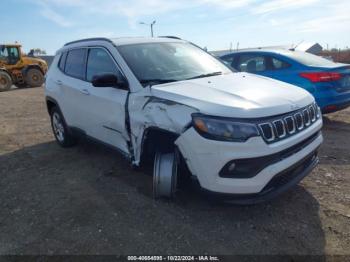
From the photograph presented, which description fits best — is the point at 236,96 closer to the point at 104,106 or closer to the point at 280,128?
the point at 280,128

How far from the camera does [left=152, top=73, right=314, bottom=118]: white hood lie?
9.55ft

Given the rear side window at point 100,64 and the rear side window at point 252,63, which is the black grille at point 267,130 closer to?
the rear side window at point 100,64

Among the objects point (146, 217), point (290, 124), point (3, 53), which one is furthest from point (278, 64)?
point (3, 53)

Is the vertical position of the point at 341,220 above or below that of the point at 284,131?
below

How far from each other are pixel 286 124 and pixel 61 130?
4.20 meters

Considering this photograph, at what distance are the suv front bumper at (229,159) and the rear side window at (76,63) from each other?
2524 mm

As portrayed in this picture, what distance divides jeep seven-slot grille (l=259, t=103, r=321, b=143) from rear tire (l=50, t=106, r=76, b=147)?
3663 mm

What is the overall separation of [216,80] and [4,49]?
18.5m

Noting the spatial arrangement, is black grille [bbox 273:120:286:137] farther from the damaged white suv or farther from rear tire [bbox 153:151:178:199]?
rear tire [bbox 153:151:178:199]

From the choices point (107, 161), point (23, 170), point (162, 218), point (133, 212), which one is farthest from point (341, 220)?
point (23, 170)

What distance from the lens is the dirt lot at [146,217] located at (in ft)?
9.69

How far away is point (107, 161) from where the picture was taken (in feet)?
16.8

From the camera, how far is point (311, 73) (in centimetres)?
630

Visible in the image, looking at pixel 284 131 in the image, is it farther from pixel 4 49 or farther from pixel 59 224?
pixel 4 49
